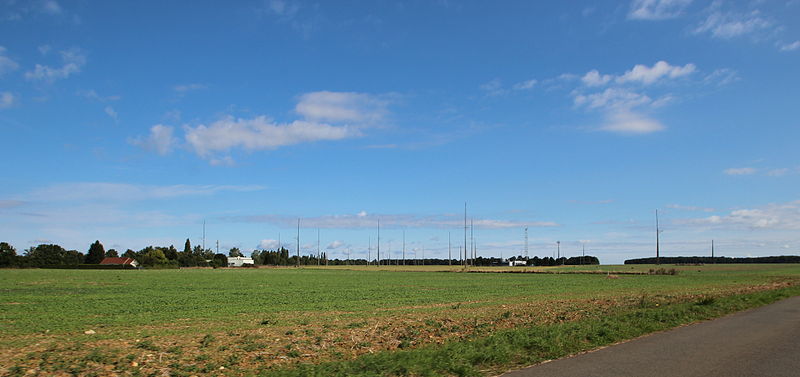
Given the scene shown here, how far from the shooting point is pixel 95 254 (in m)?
174

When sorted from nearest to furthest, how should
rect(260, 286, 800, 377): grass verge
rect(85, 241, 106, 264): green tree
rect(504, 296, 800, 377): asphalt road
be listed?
1. rect(504, 296, 800, 377): asphalt road
2. rect(260, 286, 800, 377): grass verge
3. rect(85, 241, 106, 264): green tree

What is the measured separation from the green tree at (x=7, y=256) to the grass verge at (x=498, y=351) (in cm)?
14873

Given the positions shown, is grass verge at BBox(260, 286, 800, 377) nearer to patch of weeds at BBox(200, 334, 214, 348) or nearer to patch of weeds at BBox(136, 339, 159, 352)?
patch of weeds at BBox(200, 334, 214, 348)

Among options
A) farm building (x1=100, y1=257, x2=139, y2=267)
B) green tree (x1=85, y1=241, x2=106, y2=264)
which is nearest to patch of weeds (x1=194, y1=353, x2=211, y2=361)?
farm building (x1=100, y1=257, x2=139, y2=267)

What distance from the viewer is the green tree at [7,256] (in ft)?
434

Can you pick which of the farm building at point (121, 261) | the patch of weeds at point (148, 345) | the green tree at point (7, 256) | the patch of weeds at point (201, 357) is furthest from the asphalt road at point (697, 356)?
the farm building at point (121, 261)

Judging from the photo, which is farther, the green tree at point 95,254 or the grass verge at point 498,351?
the green tree at point 95,254

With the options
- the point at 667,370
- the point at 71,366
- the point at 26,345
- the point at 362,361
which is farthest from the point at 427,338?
the point at 26,345

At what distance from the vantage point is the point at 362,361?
40.5ft

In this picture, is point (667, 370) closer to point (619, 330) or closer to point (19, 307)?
point (619, 330)

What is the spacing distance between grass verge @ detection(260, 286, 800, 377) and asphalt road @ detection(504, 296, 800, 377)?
2.42 ft

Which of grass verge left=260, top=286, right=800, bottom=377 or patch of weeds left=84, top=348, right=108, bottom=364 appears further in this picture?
patch of weeds left=84, top=348, right=108, bottom=364

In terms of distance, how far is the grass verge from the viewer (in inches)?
452

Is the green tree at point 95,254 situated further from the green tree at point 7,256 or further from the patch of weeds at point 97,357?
the patch of weeds at point 97,357
